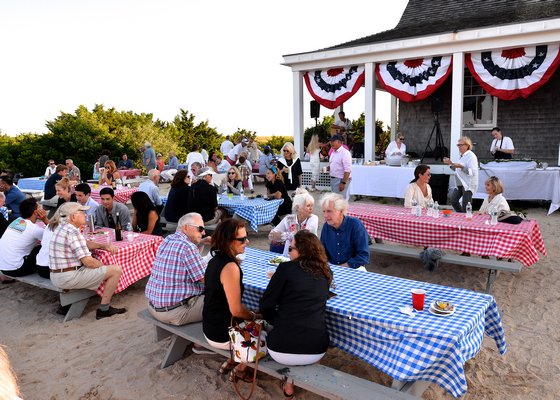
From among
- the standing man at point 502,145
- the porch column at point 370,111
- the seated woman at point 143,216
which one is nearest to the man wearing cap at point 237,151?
the porch column at point 370,111

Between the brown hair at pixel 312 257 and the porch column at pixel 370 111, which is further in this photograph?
the porch column at pixel 370 111

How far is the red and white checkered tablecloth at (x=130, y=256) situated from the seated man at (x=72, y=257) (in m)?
0.19

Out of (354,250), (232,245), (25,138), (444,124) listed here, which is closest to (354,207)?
(354,250)

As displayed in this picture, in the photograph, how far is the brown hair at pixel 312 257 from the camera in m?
2.99

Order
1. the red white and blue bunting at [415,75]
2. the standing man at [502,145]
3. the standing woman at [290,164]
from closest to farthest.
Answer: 1. the standing woman at [290,164]
2. the standing man at [502,145]
3. the red white and blue bunting at [415,75]

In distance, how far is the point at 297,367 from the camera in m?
3.03

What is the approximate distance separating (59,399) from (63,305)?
1.64 meters

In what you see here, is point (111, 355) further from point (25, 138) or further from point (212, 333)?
point (25, 138)

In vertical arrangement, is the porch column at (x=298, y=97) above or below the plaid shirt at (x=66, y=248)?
above

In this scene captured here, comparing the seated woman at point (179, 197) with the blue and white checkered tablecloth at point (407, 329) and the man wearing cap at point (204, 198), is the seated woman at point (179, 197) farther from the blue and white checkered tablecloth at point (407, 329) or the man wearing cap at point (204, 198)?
the blue and white checkered tablecloth at point (407, 329)

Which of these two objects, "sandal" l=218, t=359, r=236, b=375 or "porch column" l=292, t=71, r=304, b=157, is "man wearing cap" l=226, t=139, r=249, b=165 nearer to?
"porch column" l=292, t=71, r=304, b=157

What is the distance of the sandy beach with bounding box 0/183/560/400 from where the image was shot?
11.6 ft

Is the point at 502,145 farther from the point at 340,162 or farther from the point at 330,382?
the point at 330,382

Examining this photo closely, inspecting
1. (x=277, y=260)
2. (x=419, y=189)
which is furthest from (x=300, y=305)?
(x=419, y=189)
